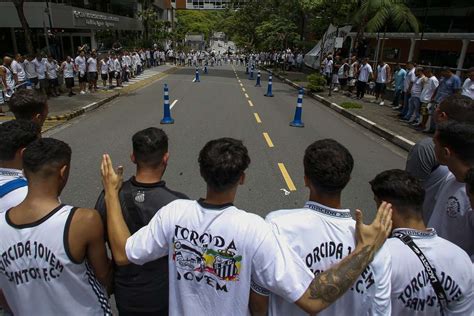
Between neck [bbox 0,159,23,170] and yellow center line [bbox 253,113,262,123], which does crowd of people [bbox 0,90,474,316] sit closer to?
neck [bbox 0,159,23,170]

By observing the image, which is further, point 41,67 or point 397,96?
point 397,96

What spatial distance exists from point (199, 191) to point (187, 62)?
44492 millimetres

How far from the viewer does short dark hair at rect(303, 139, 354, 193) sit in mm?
2068

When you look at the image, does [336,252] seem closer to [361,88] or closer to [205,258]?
[205,258]

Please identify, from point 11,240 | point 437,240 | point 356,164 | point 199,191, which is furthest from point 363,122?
point 11,240

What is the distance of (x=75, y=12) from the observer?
82.2 ft

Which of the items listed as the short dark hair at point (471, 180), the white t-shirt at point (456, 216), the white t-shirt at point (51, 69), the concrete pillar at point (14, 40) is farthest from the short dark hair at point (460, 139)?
the concrete pillar at point (14, 40)

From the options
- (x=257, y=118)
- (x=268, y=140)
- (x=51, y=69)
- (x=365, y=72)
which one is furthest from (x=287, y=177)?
(x=51, y=69)

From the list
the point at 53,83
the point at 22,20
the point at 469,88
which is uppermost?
the point at 22,20

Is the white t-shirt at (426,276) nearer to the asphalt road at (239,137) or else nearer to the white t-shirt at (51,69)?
the asphalt road at (239,137)

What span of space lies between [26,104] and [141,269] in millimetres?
2403

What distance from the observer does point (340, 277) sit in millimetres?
1888

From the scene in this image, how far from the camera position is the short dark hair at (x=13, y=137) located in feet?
8.48

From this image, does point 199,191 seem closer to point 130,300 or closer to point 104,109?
point 130,300
